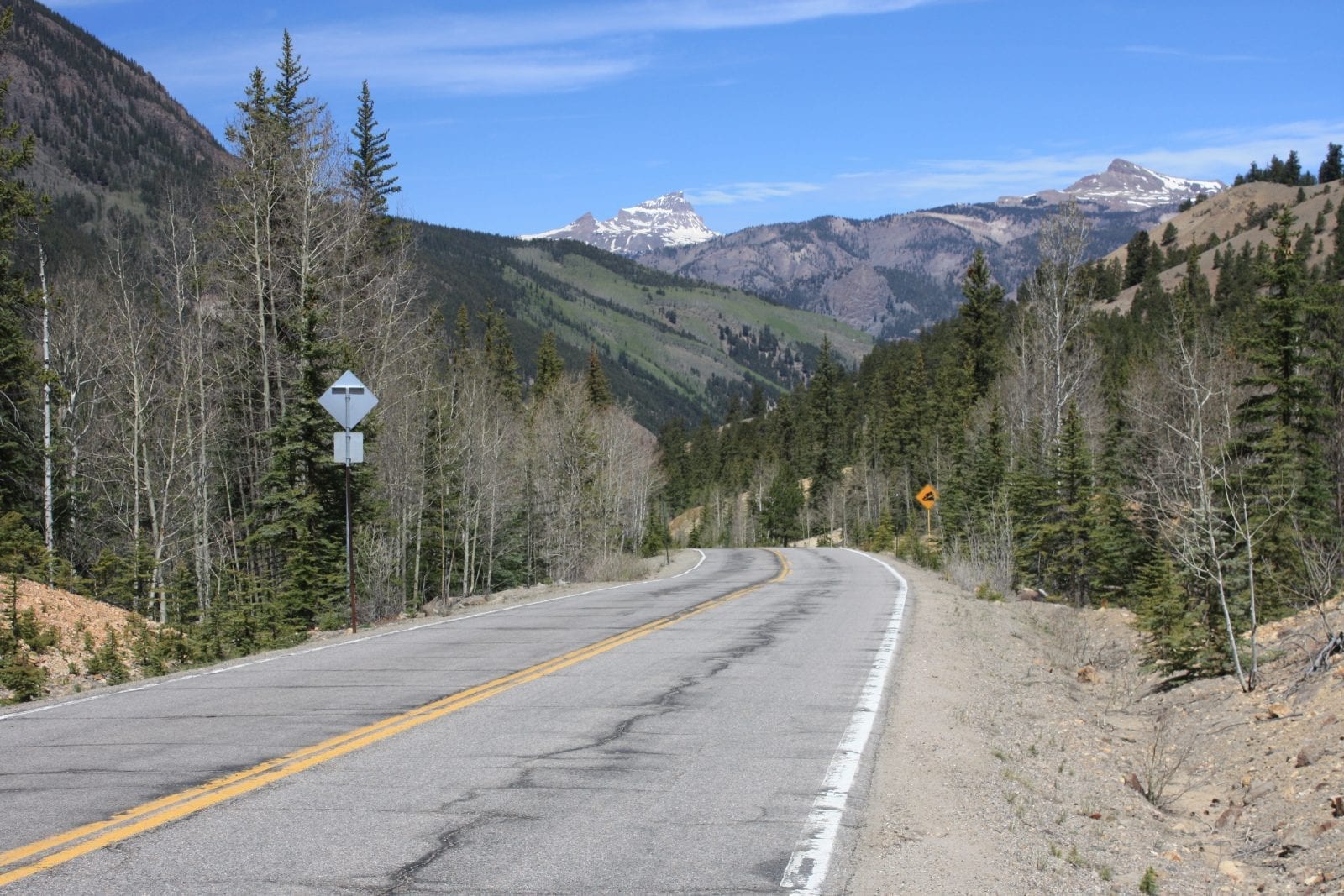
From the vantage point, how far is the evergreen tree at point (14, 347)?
86.0ft

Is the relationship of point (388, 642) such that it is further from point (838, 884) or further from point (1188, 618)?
point (1188, 618)

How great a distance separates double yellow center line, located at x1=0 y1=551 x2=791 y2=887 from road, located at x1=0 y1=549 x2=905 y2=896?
0.02m

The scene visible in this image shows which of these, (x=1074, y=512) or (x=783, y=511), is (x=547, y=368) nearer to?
(x=783, y=511)

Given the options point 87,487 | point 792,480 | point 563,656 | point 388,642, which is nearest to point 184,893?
point 563,656

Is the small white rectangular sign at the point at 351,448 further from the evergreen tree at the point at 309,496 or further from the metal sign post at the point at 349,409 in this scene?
the evergreen tree at the point at 309,496

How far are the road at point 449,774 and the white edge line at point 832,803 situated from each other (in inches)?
0.8

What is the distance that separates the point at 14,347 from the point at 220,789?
27158mm

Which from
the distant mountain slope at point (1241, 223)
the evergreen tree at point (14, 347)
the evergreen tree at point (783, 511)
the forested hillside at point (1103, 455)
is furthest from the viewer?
the distant mountain slope at point (1241, 223)

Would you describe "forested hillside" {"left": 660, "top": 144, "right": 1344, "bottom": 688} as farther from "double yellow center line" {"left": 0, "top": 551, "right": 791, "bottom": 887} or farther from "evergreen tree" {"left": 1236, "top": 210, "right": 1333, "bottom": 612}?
"double yellow center line" {"left": 0, "top": 551, "right": 791, "bottom": 887}

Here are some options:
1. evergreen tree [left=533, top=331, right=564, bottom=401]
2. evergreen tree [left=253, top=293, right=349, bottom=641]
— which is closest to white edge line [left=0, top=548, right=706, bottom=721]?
evergreen tree [left=253, top=293, right=349, bottom=641]

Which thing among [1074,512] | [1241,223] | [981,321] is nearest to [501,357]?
[981,321]

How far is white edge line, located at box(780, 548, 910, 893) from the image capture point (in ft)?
15.8

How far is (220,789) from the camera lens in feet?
19.2

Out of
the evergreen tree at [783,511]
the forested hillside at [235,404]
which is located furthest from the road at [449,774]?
the evergreen tree at [783,511]
